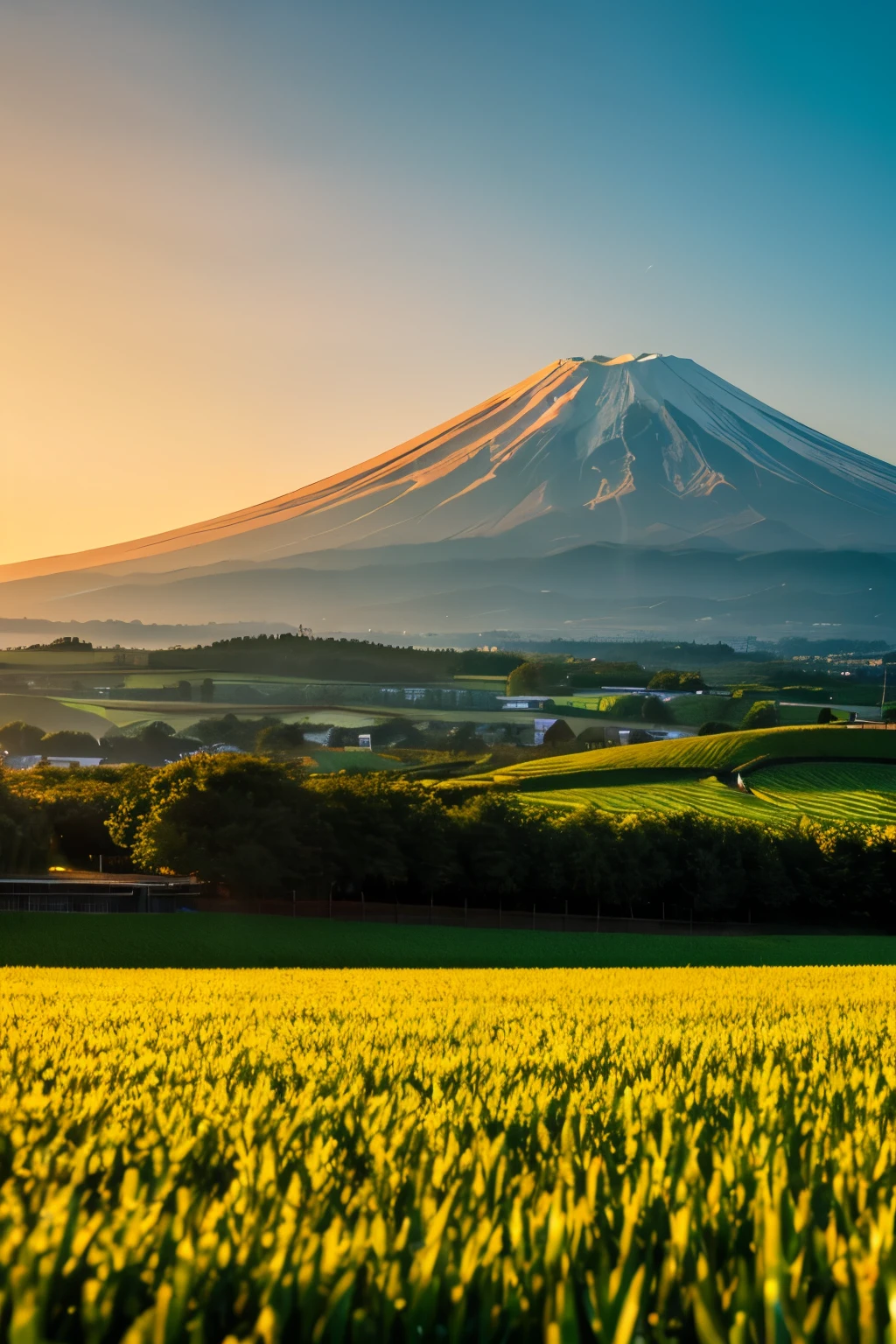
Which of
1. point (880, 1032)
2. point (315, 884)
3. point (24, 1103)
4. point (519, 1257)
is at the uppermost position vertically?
point (519, 1257)

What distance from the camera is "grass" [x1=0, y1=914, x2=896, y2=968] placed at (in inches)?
1352

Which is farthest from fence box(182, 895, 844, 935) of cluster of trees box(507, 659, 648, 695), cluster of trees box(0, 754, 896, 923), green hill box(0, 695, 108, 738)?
green hill box(0, 695, 108, 738)

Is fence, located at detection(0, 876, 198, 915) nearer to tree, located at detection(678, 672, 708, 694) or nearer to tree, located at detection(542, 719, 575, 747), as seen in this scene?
tree, located at detection(542, 719, 575, 747)

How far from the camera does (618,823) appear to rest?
54438 mm

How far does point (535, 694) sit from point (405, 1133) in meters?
157

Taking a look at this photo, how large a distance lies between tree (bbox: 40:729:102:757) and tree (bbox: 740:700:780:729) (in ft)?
284

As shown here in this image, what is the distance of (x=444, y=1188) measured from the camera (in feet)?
9.32

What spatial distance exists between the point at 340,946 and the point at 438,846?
38.4 ft

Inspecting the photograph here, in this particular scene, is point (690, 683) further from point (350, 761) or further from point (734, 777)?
point (734, 777)

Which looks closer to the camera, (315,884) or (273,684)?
(315,884)

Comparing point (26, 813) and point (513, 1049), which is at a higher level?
point (513, 1049)

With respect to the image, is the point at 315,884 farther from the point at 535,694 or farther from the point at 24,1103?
the point at 535,694

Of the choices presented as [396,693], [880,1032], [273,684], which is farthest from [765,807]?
[273,684]

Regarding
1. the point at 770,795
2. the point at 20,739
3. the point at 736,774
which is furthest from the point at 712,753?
the point at 20,739
